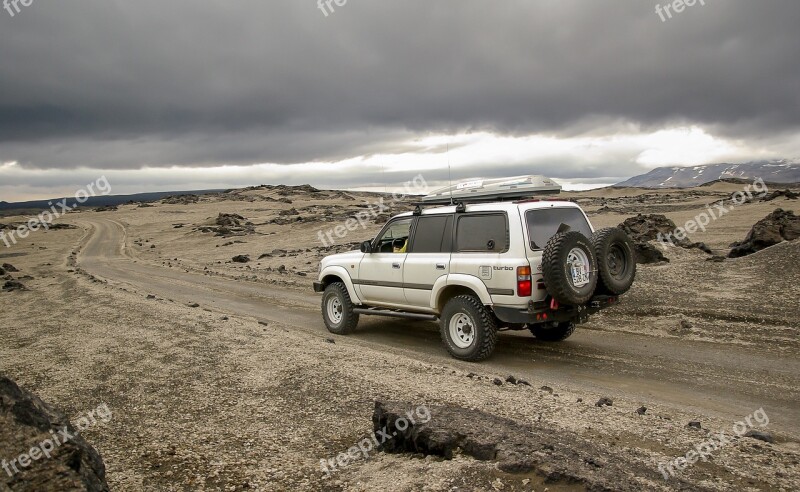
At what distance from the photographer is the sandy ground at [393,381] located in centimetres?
423

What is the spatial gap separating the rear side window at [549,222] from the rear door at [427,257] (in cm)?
132

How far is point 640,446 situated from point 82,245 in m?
40.4

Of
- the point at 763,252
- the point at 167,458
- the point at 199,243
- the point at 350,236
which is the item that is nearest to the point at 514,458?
the point at 167,458

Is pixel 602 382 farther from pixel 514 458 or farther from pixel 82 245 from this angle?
pixel 82 245

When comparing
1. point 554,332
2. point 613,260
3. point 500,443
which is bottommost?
point 554,332

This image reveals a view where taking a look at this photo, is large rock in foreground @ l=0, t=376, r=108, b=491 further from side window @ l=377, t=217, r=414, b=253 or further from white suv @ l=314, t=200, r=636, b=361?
side window @ l=377, t=217, r=414, b=253

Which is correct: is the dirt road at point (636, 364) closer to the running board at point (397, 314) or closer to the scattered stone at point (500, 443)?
the running board at point (397, 314)

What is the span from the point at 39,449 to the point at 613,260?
7.13 meters

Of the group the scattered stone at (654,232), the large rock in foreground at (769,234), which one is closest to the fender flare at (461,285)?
the large rock in foreground at (769,234)

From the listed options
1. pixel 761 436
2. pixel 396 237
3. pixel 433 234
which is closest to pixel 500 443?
pixel 761 436

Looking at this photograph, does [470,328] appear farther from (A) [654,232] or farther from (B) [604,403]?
(A) [654,232]

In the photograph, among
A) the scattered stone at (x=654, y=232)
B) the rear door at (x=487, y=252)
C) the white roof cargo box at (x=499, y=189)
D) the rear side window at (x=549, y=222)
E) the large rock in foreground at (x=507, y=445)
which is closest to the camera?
the large rock in foreground at (x=507, y=445)

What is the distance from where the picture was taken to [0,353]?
8148mm

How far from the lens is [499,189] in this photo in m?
8.14
